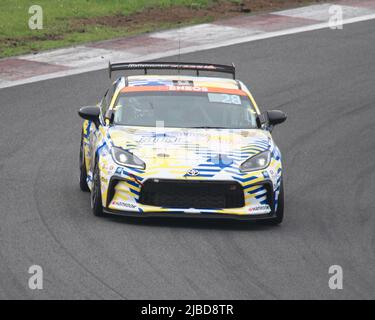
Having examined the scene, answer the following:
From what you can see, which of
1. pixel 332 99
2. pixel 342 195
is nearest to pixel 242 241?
pixel 342 195

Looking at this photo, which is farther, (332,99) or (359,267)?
(332,99)

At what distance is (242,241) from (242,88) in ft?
9.52

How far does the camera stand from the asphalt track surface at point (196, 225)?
33.7 feet

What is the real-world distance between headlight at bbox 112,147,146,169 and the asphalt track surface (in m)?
0.60

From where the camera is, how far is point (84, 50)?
75.6ft

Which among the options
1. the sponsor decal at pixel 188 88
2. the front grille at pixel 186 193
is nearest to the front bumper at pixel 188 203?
the front grille at pixel 186 193

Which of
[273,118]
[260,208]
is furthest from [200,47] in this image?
[260,208]

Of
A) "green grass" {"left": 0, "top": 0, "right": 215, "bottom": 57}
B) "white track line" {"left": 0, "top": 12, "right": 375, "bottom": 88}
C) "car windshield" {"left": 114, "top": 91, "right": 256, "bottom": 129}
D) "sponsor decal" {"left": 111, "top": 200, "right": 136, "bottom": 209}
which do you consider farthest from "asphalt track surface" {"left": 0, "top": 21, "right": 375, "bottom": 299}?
"green grass" {"left": 0, "top": 0, "right": 215, "bottom": 57}

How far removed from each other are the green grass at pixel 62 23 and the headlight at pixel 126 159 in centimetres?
1058

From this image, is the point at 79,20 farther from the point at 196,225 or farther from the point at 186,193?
the point at 186,193

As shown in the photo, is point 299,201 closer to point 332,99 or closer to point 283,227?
point 283,227

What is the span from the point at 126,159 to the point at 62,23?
1347 centimetres

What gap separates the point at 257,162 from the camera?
12.5m

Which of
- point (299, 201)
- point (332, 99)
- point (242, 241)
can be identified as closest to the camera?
point (242, 241)
